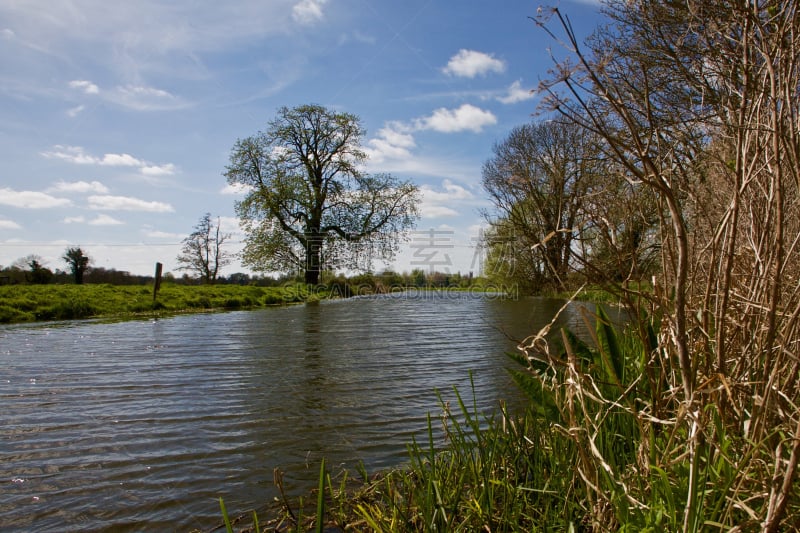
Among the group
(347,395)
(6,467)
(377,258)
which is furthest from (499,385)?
(377,258)

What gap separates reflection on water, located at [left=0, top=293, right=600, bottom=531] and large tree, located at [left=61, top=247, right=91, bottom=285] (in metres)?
14.0

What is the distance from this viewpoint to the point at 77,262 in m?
21.0

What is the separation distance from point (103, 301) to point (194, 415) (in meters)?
11.3

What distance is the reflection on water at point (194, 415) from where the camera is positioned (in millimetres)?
2646

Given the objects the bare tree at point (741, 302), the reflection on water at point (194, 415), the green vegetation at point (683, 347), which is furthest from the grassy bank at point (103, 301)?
the bare tree at point (741, 302)

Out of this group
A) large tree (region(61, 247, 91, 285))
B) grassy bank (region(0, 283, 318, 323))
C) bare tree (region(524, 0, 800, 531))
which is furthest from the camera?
large tree (region(61, 247, 91, 285))

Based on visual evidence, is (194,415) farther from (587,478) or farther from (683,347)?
(683,347)

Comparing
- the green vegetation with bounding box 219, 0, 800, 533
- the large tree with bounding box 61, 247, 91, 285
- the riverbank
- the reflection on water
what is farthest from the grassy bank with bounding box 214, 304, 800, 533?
the large tree with bounding box 61, 247, 91, 285

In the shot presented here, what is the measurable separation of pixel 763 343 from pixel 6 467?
3.95 m

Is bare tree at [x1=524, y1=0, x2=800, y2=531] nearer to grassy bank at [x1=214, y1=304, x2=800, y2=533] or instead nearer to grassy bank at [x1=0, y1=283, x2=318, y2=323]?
grassy bank at [x1=214, y1=304, x2=800, y2=533]

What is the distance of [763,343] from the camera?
1.57m

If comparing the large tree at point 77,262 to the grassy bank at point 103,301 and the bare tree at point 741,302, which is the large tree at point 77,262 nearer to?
the grassy bank at point 103,301

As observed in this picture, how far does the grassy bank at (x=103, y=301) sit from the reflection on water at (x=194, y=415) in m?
3.49

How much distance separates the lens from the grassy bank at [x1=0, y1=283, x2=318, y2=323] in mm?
11484
